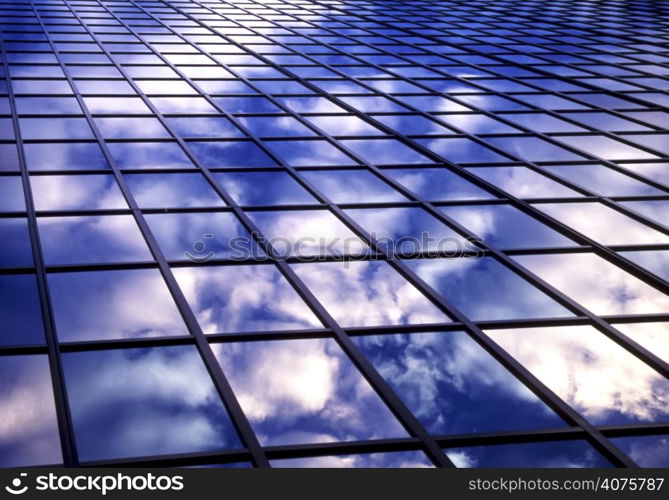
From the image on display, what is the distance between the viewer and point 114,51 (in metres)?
38.7

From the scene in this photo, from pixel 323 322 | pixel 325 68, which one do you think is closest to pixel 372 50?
pixel 325 68

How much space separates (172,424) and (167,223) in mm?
8709

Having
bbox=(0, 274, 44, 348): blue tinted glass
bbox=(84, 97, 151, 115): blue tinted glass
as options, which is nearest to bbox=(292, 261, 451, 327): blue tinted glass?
bbox=(0, 274, 44, 348): blue tinted glass

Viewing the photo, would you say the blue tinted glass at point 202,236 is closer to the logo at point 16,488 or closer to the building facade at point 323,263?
the building facade at point 323,263

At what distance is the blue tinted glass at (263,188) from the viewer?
2253 centimetres

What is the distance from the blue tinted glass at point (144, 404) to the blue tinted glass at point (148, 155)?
36.0 feet

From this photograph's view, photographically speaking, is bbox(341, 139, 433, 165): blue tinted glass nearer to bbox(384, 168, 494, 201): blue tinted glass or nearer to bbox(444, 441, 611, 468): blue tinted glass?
bbox(384, 168, 494, 201): blue tinted glass

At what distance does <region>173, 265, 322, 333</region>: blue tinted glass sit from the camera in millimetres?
15797

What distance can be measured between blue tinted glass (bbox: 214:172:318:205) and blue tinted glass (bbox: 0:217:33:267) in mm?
5695

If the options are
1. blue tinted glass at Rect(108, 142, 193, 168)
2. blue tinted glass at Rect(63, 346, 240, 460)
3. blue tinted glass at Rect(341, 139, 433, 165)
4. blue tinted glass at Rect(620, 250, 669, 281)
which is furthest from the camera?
blue tinted glass at Rect(341, 139, 433, 165)

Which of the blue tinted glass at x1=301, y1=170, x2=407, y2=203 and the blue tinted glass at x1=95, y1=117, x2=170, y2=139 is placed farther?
the blue tinted glass at x1=95, y1=117, x2=170, y2=139

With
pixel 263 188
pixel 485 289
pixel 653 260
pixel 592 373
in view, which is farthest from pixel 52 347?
pixel 653 260

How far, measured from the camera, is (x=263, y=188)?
76.7 ft

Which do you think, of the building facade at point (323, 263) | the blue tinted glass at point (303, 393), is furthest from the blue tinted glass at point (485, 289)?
the blue tinted glass at point (303, 393)
